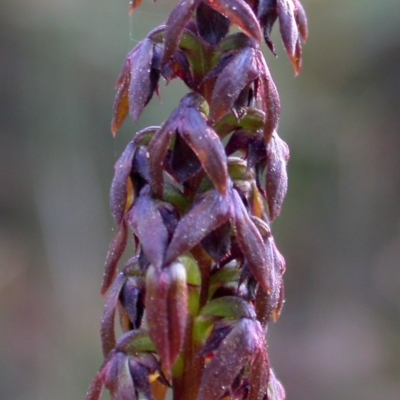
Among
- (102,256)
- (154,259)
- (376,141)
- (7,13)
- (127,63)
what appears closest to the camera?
(154,259)

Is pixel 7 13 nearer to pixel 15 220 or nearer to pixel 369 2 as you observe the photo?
pixel 15 220

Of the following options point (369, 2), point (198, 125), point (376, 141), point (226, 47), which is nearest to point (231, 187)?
point (198, 125)

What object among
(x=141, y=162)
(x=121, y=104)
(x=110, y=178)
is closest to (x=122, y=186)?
(x=141, y=162)

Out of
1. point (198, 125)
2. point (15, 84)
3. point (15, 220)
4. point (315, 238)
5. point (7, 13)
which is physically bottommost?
point (315, 238)

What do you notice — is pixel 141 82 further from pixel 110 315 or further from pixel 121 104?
pixel 110 315

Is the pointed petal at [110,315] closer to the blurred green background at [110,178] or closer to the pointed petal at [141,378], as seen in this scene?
the pointed petal at [141,378]

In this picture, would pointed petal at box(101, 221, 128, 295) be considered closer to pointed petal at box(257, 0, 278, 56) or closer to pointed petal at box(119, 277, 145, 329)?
pointed petal at box(119, 277, 145, 329)

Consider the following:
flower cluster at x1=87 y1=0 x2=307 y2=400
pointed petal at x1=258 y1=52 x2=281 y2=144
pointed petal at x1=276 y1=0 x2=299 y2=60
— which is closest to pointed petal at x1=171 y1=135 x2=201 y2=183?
flower cluster at x1=87 y1=0 x2=307 y2=400
